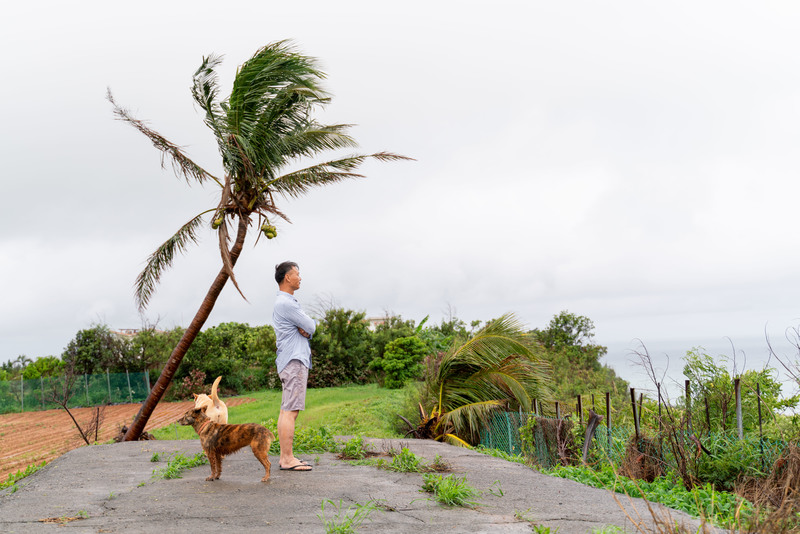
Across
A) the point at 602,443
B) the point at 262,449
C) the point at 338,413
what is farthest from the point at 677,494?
the point at 338,413

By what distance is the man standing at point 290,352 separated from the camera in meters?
5.76

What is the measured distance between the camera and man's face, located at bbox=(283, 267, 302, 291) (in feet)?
19.6

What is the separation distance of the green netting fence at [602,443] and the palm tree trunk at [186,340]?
16.8 ft

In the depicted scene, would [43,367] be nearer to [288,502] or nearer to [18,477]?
[18,477]

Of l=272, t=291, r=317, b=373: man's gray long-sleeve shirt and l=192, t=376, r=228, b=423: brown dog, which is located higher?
l=272, t=291, r=317, b=373: man's gray long-sleeve shirt

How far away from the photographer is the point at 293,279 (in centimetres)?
598

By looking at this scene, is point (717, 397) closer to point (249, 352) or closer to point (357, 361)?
point (357, 361)

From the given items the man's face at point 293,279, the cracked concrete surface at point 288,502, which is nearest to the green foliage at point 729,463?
the cracked concrete surface at point 288,502

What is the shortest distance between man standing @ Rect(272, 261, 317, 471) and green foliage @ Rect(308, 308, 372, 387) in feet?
75.0

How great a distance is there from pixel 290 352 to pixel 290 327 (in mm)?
227

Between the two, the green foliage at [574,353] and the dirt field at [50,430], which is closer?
the dirt field at [50,430]

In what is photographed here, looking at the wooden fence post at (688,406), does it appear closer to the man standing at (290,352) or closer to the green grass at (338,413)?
the man standing at (290,352)

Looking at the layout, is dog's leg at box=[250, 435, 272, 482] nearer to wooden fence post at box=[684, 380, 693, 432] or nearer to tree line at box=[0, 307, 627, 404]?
wooden fence post at box=[684, 380, 693, 432]

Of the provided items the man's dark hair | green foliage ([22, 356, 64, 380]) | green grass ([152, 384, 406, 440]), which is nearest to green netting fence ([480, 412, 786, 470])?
green grass ([152, 384, 406, 440])
